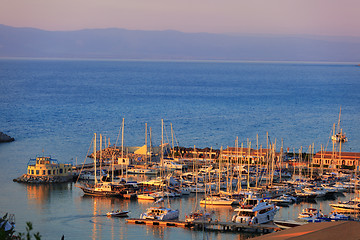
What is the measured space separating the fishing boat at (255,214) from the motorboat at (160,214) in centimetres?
215

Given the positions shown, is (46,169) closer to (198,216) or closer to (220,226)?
(198,216)

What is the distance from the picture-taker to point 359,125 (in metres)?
55.8

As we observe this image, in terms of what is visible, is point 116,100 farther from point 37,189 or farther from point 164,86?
point 37,189

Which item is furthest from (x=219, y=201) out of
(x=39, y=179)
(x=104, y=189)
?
(x=39, y=179)

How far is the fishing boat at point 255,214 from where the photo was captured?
2130 cm

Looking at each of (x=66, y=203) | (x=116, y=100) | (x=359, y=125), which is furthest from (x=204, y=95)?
(x=66, y=203)

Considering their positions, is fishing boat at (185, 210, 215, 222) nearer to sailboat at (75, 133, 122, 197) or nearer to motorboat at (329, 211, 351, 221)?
motorboat at (329, 211, 351, 221)

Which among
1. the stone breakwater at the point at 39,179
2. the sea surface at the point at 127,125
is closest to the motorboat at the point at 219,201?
the sea surface at the point at 127,125

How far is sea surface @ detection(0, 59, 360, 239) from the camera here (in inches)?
912

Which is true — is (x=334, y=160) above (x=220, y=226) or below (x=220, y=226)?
above

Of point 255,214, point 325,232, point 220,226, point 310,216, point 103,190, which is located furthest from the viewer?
point 103,190

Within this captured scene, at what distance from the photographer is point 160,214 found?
22062 millimetres

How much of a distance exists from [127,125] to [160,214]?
33.0 metres

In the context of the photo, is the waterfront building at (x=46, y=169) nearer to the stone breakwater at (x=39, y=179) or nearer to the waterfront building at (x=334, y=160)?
the stone breakwater at (x=39, y=179)
